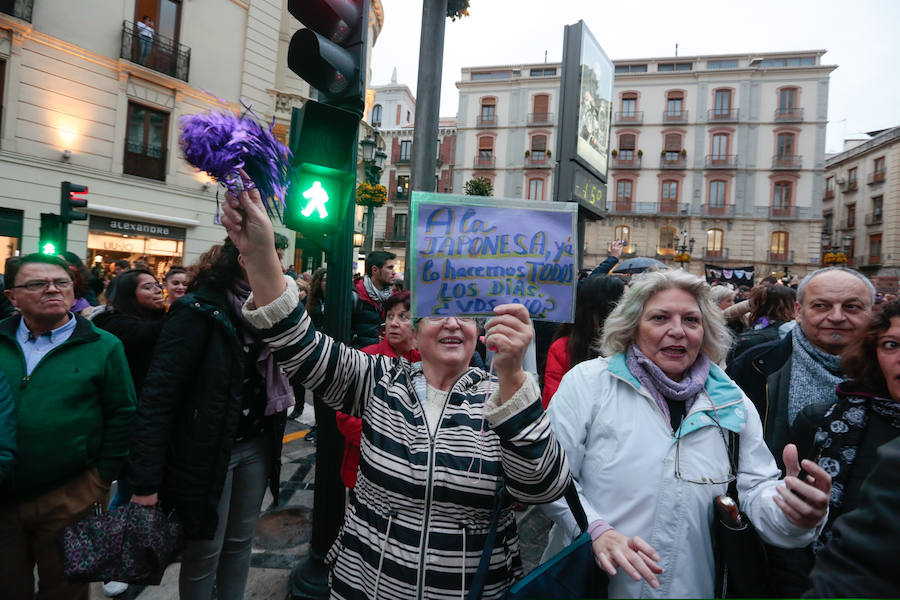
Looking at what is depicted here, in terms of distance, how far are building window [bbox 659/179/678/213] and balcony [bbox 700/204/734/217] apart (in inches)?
78.3

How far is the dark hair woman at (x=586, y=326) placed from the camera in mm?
3062

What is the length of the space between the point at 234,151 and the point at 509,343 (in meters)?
1.04

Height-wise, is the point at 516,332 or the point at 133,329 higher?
the point at 516,332

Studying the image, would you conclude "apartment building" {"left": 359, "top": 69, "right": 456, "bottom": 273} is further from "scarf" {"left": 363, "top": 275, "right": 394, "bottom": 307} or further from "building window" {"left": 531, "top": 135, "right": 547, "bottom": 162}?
"scarf" {"left": 363, "top": 275, "right": 394, "bottom": 307}

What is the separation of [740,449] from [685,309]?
1.86 ft

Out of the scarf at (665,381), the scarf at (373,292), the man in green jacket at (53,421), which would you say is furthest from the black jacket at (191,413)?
the scarf at (373,292)

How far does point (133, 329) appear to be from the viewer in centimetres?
309

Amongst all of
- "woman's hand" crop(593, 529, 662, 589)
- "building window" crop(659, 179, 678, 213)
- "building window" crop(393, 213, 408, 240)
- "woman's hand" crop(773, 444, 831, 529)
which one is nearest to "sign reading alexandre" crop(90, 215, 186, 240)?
"woman's hand" crop(593, 529, 662, 589)

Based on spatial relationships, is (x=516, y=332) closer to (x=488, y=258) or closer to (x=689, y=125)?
(x=488, y=258)

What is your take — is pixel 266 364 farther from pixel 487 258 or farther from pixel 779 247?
pixel 779 247

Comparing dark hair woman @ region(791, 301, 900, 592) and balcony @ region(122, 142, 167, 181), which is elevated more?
balcony @ region(122, 142, 167, 181)

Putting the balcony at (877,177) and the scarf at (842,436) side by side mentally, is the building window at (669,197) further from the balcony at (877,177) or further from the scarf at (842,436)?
the scarf at (842,436)

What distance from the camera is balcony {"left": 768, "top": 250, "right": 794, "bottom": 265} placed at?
1330 inches

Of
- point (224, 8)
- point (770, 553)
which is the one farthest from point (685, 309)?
point (224, 8)
